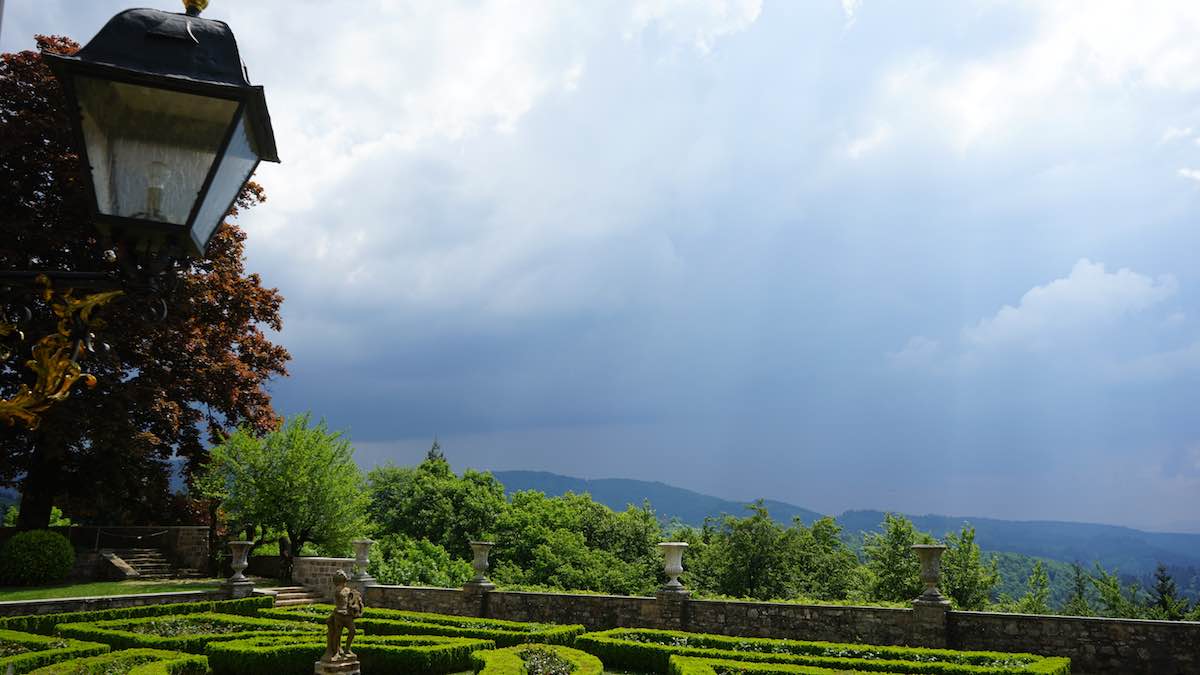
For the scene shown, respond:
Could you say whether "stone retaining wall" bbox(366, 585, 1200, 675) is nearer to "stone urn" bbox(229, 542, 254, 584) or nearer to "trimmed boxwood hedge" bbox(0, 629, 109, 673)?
"stone urn" bbox(229, 542, 254, 584)

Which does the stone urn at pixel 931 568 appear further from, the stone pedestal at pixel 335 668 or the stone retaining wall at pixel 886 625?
the stone pedestal at pixel 335 668

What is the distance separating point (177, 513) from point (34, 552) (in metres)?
6.05

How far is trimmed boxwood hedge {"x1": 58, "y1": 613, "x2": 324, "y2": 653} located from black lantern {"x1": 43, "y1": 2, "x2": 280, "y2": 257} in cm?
1436

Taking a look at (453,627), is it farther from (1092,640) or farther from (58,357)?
(58,357)

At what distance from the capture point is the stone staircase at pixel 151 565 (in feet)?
80.8

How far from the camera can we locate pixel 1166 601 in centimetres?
3328

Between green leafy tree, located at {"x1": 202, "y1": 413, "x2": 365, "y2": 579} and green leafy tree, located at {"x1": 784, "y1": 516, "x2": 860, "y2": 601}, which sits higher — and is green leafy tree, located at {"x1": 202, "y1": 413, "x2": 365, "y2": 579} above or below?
above

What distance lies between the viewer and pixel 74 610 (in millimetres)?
17703

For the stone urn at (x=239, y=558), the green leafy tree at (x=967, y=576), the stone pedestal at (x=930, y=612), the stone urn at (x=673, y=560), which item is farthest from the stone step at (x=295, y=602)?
the green leafy tree at (x=967, y=576)

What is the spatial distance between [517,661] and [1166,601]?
32963 millimetres

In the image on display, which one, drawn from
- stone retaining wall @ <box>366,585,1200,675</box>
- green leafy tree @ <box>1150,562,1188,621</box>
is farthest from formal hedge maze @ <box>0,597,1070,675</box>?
green leafy tree @ <box>1150,562,1188,621</box>

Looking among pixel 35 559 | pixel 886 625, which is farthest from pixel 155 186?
pixel 35 559

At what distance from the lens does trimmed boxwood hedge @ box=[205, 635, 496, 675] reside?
1385cm

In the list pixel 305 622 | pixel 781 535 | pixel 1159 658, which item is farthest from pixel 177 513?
pixel 1159 658
